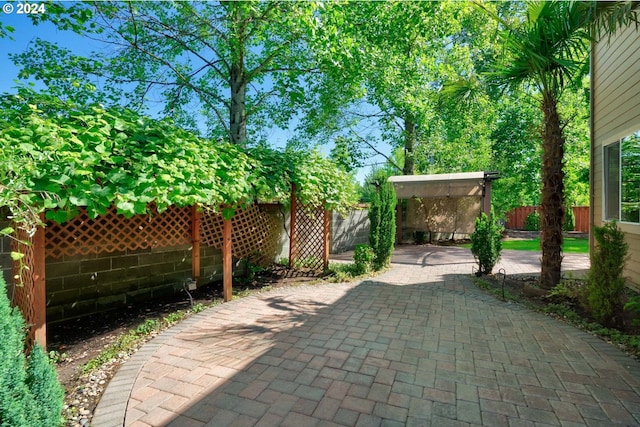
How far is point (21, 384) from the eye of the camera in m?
1.81

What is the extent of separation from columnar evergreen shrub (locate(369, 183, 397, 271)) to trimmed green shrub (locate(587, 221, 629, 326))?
401cm

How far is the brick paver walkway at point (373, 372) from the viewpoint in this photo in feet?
7.49

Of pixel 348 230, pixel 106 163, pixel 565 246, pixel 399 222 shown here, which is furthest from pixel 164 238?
pixel 565 246

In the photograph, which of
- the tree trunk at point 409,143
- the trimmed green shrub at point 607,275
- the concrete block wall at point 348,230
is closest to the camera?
the trimmed green shrub at point 607,275

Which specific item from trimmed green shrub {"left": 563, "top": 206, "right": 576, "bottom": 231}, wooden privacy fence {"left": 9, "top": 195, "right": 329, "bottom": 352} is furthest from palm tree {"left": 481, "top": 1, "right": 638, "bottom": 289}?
trimmed green shrub {"left": 563, "top": 206, "right": 576, "bottom": 231}

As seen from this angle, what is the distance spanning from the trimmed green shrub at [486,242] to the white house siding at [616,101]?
2.04 m

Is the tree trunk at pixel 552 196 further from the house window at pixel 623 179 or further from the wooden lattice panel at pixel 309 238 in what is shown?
the wooden lattice panel at pixel 309 238

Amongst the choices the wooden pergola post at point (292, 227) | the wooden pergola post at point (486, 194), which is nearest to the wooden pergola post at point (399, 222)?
the wooden pergola post at point (486, 194)

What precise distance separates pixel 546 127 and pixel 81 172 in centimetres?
662

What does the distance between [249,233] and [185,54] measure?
23.0 ft

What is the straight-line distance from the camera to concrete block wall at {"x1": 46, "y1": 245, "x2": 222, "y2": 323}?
161 inches

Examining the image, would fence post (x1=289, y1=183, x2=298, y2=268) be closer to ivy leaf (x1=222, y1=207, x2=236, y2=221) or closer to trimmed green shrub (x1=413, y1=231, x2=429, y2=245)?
ivy leaf (x1=222, y1=207, x2=236, y2=221)

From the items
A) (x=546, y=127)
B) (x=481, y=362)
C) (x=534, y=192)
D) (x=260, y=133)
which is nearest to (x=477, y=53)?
(x=534, y=192)

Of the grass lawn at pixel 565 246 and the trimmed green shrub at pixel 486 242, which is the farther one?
the grass lawn at pixel 565 246
